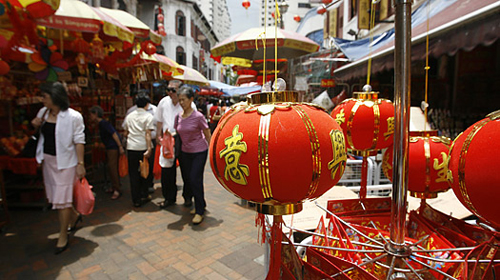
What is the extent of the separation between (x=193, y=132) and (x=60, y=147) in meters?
1.55

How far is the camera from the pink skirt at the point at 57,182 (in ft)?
10.5

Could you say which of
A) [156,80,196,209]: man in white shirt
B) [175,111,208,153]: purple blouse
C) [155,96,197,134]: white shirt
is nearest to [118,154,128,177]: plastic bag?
[156,80,196,209]: man in white shirt

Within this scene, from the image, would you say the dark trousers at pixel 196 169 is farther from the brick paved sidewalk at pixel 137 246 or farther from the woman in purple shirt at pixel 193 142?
the brick paved sidewalk at pixel 137 246

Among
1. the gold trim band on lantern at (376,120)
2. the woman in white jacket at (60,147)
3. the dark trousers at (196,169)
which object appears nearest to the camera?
the gold trim band on lantern at (376,120)

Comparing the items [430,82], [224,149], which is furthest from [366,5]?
[224,149]

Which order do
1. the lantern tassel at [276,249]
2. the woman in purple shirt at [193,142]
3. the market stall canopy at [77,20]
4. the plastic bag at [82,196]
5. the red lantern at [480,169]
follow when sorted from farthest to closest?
the woman in purple shirt at [193,142] → the market stall canopy at [77,20] → the plastic bag at [82,196] → the lantern tassel at [276,249] → the red lantern at [480,169]

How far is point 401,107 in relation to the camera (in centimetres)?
105

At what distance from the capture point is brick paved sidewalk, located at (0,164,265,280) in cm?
293

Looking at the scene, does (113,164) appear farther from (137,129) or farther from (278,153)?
(278,153)

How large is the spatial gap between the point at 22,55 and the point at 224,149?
5.64m

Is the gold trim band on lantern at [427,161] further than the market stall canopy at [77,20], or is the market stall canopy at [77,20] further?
the market stall canopy at [77,20]

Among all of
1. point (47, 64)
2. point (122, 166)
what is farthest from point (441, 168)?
point (47, 64)

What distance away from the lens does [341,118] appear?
5.72ft

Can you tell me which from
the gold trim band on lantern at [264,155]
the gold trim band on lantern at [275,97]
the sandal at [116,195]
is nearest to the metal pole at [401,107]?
the gold trim band on lantern at [275,97]
